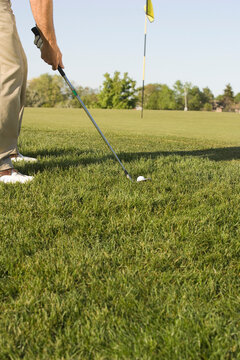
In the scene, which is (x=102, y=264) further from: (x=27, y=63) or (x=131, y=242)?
(x=27, y=63)

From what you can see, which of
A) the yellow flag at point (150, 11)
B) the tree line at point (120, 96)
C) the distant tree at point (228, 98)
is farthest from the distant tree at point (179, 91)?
the yellow flag at point (150, 11)

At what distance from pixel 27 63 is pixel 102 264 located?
10.9 feet

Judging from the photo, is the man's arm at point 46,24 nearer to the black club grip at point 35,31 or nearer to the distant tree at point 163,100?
the black club grip at point 35,31

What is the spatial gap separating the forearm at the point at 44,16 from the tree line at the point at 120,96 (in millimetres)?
91522

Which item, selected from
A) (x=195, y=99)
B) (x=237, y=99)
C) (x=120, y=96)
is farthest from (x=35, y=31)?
(x=237, y=99)

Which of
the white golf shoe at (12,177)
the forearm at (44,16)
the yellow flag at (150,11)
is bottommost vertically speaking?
the white golf shoe at (12,177)

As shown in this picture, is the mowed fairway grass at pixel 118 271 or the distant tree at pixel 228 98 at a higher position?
the distant tree at pixel 228 98

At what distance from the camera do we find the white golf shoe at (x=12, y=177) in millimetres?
3732

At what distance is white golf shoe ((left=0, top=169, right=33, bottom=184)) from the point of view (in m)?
3.73

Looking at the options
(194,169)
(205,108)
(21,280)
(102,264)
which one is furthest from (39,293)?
(205,108)

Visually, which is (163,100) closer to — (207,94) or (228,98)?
(207,94)

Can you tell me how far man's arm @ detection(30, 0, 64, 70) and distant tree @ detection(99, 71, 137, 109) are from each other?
91784 mm

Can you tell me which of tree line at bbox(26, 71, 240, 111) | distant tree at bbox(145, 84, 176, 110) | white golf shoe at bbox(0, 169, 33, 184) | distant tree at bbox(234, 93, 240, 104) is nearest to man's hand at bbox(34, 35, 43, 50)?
white golf shoe at bbox(0, 169, 33, 184)

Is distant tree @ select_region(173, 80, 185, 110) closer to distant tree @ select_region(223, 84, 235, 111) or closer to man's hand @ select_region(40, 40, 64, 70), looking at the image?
distant tree @ select_region(223, 84, 235, 111)
